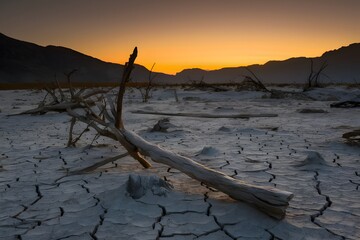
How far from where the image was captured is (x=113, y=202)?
2.14 m

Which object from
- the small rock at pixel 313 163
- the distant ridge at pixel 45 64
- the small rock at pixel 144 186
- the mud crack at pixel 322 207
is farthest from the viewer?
the distant ridge at pixel 45 64

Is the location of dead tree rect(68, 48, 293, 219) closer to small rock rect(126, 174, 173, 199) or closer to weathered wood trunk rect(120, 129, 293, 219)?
weathered wood trunk rect(120, 129, 293, 219)

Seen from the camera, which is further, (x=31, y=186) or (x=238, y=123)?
(x=238, y=123)

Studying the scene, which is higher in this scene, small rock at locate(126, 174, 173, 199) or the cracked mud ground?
small rock at locate(126, 174, 173, 199)

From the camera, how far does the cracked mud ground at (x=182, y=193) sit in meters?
1.79

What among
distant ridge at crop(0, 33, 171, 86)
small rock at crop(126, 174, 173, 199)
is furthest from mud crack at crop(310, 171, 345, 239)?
distant ridge at crop(0, 33, 171, 86)

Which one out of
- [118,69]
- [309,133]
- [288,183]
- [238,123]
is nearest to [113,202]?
[288,183]

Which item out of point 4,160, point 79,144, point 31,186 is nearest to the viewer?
point 31,186

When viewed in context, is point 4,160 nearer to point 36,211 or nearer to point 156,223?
point 36,211

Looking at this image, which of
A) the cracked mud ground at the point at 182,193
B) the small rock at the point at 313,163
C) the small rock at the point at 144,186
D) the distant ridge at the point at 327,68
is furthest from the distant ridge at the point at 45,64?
the small rock at the point at 144,186

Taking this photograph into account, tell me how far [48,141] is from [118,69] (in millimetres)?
120558

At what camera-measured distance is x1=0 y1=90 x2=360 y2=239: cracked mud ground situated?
70.4 inches

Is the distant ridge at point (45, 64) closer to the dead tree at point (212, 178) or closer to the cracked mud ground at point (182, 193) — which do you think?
the cracked mud ground at point (182, 193)

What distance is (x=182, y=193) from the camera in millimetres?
2283
